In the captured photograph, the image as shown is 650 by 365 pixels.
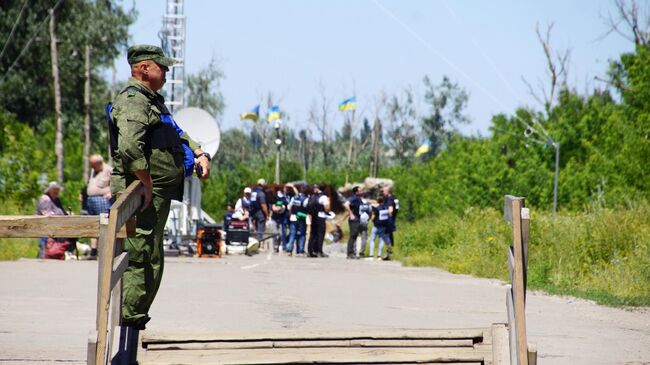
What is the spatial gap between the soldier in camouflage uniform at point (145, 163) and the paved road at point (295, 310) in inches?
12.3

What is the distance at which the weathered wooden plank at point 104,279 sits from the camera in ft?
19.0

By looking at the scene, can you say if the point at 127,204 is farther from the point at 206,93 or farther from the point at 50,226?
the point at 206,93

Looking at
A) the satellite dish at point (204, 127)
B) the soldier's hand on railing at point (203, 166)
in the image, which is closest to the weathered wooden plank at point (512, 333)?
the soldier's hand on railing at point (203, 166)

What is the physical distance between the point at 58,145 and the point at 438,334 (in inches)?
1797

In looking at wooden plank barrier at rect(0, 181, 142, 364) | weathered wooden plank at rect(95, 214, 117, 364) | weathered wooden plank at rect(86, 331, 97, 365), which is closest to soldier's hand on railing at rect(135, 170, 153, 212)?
wooden plank barrier at rect(0, 181, 142, 364)

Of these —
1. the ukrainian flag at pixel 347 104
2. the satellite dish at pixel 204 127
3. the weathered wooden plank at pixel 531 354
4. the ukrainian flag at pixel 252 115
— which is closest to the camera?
the weathered wooden plank at pixel 531 354

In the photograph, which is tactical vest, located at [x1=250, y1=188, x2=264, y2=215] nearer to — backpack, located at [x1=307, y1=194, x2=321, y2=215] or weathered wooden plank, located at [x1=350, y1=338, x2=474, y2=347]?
backpack, located at [x1=307, y1=194, x2=321, y2=215]

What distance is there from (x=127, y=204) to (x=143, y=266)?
3.27ft

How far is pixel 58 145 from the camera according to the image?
51.4 meters

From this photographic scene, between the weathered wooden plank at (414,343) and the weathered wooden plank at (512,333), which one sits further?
the weathered wooden plank at (414,343)

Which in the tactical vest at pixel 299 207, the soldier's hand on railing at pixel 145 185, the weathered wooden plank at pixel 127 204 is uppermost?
the tactical vest at pixel 299 207

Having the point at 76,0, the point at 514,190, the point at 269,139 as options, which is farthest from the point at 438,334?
the point at 269,139

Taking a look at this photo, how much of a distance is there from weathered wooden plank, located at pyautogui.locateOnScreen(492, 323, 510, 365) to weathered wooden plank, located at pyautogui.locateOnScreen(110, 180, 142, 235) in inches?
84.0

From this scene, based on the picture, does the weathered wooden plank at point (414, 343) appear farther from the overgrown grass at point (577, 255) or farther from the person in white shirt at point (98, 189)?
the person in white shirt at point (98, 189)
